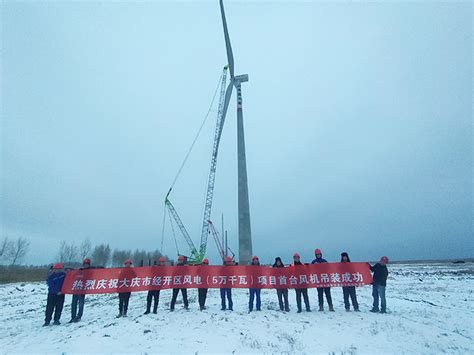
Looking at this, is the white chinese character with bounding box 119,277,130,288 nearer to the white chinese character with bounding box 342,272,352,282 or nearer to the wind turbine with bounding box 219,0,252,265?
the white chinese character with bounding box 342,272,352,282

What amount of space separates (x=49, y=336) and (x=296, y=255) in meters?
10.4

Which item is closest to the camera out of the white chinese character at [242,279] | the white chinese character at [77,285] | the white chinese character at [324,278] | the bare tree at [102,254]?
the white chinese character at [77,285]

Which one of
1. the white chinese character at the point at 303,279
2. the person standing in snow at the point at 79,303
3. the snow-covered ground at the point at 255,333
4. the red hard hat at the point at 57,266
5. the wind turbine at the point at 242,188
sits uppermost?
the wind turbine at the point at 242,188

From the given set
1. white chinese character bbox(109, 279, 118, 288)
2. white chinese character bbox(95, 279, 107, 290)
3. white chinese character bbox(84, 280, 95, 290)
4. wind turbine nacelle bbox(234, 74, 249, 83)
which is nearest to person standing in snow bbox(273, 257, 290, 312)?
white chinese character bbox(109, 279, 118, 288)

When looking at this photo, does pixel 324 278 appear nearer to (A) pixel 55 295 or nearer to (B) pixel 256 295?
(B) pixel 256 295

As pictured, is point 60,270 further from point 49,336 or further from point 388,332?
point 388,332

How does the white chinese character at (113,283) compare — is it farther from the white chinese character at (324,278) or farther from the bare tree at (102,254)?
the bare tree at (102,254)

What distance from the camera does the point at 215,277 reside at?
11.9 metres

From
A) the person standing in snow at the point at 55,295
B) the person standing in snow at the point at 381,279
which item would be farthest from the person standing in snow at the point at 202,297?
the person standing in snow at the point at 381,279

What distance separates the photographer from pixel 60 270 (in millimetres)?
11500

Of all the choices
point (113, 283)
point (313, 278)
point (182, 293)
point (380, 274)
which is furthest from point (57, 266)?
point (380, 274)

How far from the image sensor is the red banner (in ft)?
37.9

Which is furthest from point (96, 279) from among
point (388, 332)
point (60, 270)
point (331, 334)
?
point (388, 332)

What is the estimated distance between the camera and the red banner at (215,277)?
11562 mm
